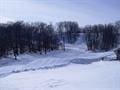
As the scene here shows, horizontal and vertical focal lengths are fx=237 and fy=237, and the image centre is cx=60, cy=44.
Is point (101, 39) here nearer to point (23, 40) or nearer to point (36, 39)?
point (36, 39)

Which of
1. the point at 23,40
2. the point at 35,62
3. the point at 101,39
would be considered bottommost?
the point at 35,62

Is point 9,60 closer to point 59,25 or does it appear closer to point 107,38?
point 107,38

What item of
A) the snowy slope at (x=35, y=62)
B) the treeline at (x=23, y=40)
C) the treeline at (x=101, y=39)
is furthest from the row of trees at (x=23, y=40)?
the treeline at (x=101, y=39)

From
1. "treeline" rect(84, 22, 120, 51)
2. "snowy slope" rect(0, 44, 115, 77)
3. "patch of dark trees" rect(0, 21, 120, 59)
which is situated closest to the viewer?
"snowy slope" rect(0, 44, 115, 77)

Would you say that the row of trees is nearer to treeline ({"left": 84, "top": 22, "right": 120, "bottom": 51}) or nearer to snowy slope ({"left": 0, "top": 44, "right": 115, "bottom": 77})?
snowy slope ({"left": 0, "top": 44, "right": 115, "bottom": 77})

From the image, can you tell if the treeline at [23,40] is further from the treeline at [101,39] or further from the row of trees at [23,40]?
the treeline at [101,39]

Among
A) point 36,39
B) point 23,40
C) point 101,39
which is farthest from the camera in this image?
point 101,39

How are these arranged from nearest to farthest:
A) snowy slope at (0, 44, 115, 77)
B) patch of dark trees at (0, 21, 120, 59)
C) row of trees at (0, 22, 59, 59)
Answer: snowy slope at (0, 44, 115, 77), row of trees at (0, 22, 59, 59), patch of dark trees at (0, 21, 120, 59)

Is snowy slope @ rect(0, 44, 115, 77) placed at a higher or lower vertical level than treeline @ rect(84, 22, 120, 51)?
lower

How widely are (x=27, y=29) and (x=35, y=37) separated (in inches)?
152

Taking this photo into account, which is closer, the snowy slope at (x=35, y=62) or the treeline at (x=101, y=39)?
the snowy slope at (x=35, y=62)

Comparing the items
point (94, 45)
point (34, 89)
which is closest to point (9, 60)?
point (34, 89)

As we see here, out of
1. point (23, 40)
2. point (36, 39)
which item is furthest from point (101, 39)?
point (23, 40)

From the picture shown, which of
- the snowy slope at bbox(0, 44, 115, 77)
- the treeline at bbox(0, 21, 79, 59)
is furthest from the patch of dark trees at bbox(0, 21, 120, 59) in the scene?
the snowy slope at bbox(0, 44, 115, 77)
